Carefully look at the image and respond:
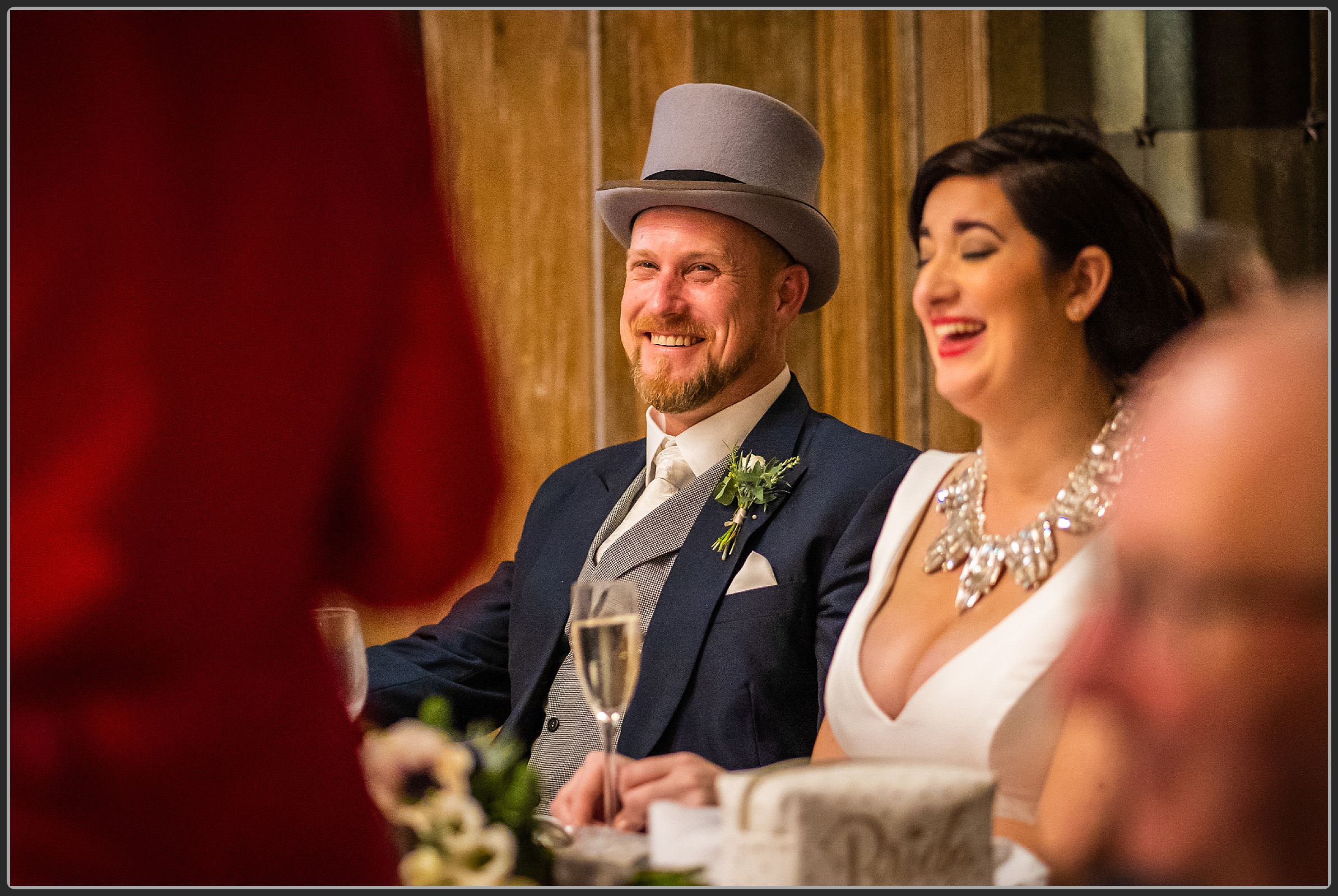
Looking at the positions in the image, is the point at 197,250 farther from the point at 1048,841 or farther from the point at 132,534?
the point at 1048,841

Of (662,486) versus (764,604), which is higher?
(662,486)

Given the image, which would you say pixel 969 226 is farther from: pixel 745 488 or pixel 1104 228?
pixel 745 488

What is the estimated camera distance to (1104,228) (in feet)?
4.69

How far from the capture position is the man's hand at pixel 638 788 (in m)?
1.38

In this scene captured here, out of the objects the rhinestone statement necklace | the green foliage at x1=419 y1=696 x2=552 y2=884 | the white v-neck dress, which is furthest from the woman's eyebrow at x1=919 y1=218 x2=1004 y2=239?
the green foliage at x1=419 y1=696 x2=552 y2=884

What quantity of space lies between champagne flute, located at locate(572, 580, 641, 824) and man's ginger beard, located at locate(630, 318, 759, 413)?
3.00ft

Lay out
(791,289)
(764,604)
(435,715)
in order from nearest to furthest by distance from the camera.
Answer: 1. (435,715)
2. (764,604)
3. (791,289)

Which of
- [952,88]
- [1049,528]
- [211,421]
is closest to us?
[211,421]

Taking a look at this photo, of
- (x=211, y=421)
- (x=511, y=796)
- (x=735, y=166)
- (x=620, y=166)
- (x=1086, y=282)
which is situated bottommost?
(x=511, y=796)

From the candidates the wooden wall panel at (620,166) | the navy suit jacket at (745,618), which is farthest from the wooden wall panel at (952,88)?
the navy suit jacket at (745,618)

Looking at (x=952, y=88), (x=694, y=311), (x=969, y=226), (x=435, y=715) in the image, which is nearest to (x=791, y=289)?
(x=694, y=311)

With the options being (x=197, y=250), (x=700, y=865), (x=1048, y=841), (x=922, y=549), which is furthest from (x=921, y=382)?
(x=197, y=250)

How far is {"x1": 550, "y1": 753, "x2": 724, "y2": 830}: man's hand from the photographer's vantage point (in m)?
1.38

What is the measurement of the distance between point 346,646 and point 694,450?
2.98ft
